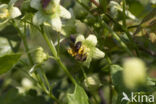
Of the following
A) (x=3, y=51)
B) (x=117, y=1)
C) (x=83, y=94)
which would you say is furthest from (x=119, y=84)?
(x=3, y=51)

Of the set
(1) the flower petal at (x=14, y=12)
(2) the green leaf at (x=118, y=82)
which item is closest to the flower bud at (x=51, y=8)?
(1) the flower petal at (x=14, y=12)

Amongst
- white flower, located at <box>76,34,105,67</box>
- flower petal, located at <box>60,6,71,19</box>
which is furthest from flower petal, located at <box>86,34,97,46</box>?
flower petal, located at <box>60,6,71,19</box>

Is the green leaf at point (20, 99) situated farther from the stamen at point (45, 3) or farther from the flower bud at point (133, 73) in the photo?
the flower bud at point (133, 73)

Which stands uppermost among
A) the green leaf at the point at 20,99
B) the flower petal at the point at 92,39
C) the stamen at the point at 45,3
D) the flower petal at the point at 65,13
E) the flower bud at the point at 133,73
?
the stamen at the point at 45,3

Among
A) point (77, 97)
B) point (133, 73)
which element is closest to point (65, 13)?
point (77, 97)

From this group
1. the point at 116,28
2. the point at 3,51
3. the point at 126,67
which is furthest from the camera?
the point at 3,51

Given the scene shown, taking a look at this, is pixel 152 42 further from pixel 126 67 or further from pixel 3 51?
pixel 3 51

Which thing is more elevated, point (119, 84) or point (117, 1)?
point (117, 1)

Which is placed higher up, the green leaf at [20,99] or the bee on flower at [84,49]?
the bee on flower at [84,49]
